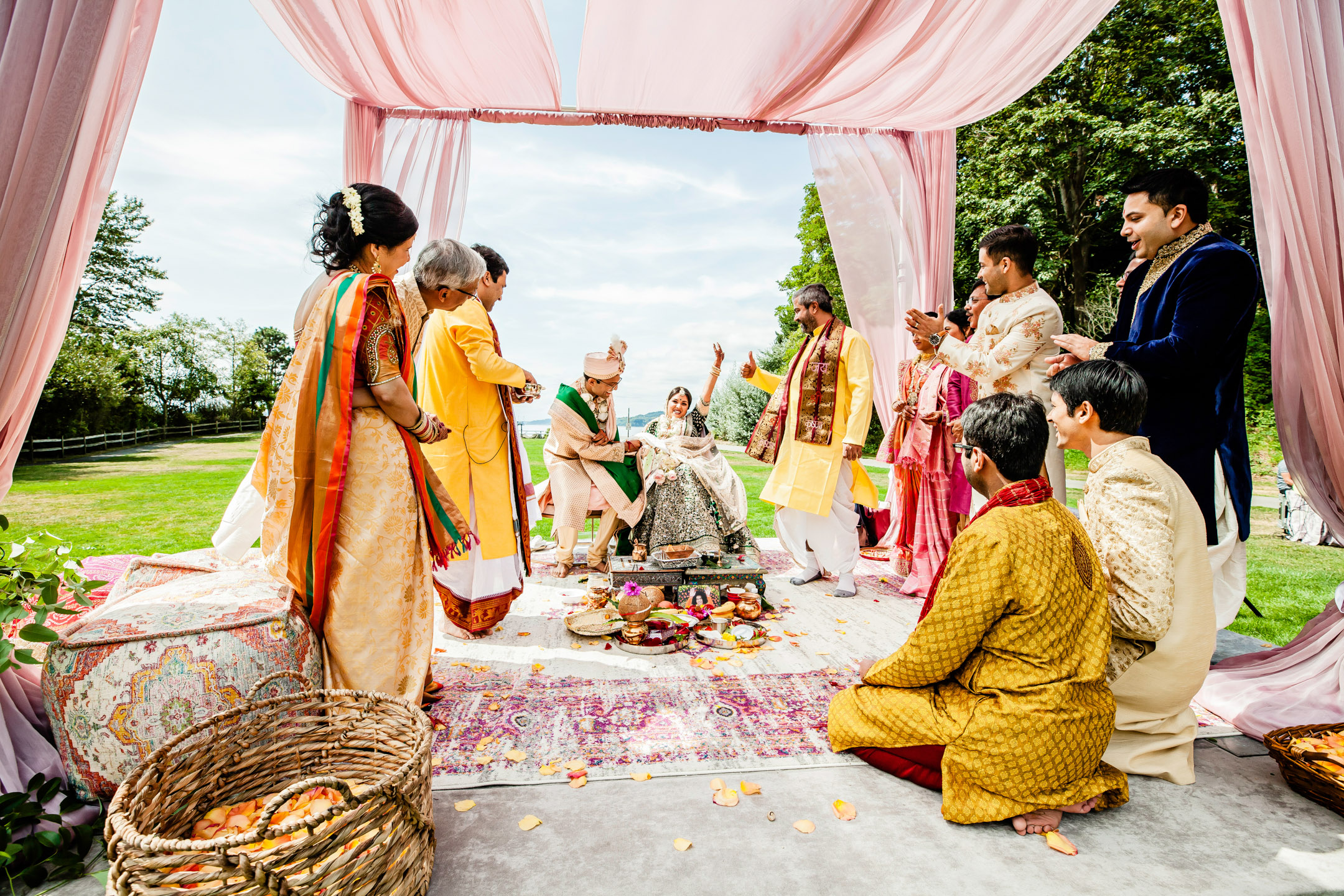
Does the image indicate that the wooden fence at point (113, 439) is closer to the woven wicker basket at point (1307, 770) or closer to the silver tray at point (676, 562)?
the silver tray at point (676, 562)

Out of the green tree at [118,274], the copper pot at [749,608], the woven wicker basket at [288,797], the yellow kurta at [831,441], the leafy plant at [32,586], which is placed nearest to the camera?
the woven wicker basket at [288,797]

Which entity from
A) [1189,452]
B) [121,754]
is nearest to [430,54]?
[121,754]

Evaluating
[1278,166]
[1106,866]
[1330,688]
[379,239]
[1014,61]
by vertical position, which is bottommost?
[1106,866]

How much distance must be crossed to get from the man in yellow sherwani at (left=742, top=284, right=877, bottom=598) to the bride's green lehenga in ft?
1.27

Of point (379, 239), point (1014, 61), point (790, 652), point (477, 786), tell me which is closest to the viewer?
point (477, 786)

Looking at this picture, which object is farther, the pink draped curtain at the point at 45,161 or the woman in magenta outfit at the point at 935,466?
the woman in magenta outfit at the point at 935,466

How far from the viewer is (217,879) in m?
1.27

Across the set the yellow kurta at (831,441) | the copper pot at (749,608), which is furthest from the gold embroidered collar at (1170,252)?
the copper pot at (749,608)

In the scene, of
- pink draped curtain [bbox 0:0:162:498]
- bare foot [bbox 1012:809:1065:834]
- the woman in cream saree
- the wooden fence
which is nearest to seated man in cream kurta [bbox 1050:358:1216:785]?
bare foot [bbox 1012:809:1065:834]

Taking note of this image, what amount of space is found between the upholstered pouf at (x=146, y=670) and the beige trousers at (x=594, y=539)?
272 cm

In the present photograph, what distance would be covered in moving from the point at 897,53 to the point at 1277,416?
107 inches

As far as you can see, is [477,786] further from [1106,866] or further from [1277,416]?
[1277,416]

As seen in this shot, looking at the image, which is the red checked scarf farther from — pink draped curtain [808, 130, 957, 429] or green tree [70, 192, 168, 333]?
green tree [70, 192, 168, 333]

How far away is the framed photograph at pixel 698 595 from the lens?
151 inches
